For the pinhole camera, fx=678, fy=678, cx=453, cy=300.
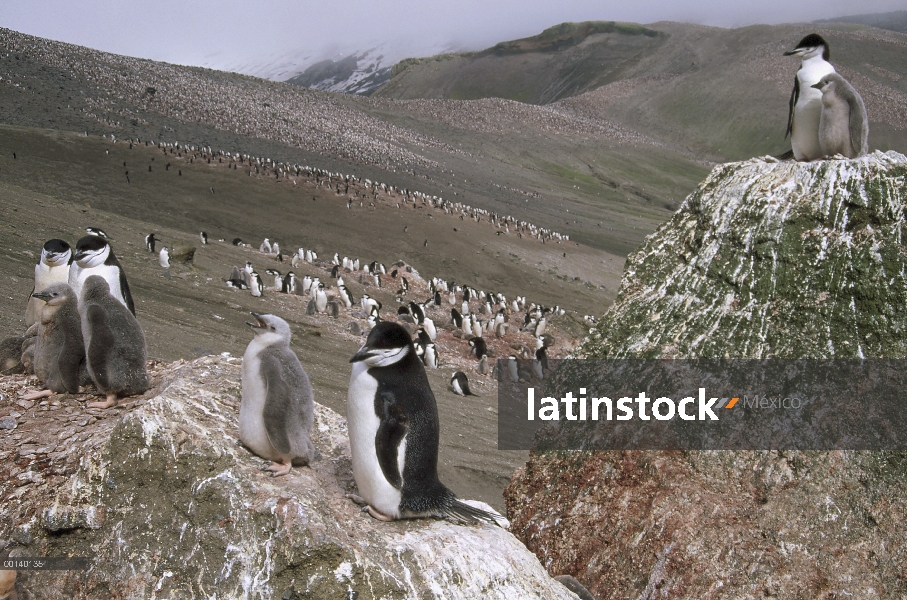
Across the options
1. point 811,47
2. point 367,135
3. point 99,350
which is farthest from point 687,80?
point 99,350

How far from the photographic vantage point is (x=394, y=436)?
13.3 feet

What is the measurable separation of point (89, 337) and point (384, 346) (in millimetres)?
2572

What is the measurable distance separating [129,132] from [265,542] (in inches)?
1887

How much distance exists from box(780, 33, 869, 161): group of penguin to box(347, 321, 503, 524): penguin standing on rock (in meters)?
4.58

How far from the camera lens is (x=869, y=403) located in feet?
15.7

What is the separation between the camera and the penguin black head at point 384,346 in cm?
416

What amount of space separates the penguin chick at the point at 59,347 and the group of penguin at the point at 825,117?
21.5 ft

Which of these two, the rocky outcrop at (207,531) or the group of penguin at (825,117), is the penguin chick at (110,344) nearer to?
the rocky outcrop at (207,531)

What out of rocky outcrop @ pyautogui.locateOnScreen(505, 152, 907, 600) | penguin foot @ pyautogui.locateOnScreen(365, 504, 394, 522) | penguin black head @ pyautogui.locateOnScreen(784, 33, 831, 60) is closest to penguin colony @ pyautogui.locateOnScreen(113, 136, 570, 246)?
penguin black head @ pyautogui.locateOnScreen(784, 33, 831, 60)

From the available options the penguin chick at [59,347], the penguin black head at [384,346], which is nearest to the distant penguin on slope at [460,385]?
the penguin chick at [59,347]

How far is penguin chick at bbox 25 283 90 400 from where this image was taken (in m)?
5.30

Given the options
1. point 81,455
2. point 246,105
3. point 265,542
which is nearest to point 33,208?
point 81,455

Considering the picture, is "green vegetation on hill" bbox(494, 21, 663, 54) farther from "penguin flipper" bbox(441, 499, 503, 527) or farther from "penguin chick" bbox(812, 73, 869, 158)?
"penguin flipper" bbox(441, 499, 503, 527)

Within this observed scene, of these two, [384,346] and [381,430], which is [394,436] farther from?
[384,346]
